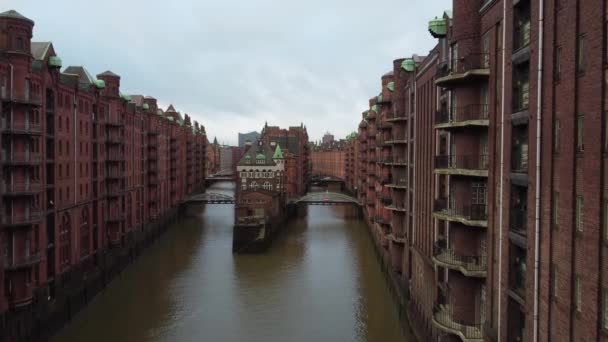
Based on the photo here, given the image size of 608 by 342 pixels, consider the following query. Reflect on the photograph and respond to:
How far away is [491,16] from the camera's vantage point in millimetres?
17609

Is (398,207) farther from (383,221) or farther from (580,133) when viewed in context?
(580,133)

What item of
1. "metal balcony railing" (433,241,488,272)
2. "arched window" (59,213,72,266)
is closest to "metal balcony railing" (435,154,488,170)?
"metal balcony railing" (433,241,488,272)

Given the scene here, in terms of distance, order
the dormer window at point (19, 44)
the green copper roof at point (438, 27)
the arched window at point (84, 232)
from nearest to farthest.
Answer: the green copper roof at point (438, 27) → the dormer window at point (19, 44) → the arched window at point (84, 232)

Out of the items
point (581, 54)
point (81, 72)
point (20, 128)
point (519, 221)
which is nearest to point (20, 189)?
point (20, 128)

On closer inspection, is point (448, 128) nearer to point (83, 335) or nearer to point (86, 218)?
point (83, 335)

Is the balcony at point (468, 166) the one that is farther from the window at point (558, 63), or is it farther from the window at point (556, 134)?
the window at point (558, 63)

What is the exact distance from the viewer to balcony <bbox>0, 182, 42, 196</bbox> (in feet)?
89.5

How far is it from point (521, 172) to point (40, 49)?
29587mm

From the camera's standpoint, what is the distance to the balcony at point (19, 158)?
27422mm

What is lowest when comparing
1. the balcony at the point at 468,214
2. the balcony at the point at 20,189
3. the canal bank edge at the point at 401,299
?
the canal bank edge at the point at 401,299

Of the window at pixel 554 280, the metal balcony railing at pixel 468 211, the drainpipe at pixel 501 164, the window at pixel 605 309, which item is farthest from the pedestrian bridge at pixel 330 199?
the window at pixel 605 309

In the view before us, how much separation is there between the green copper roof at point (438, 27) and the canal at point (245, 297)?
59.8 ft

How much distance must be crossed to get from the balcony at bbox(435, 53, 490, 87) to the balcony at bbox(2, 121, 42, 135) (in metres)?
21.6

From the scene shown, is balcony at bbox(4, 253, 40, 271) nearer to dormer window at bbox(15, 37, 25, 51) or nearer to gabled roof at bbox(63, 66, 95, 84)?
dormer window at bbox(15, 37, 25, 51)
